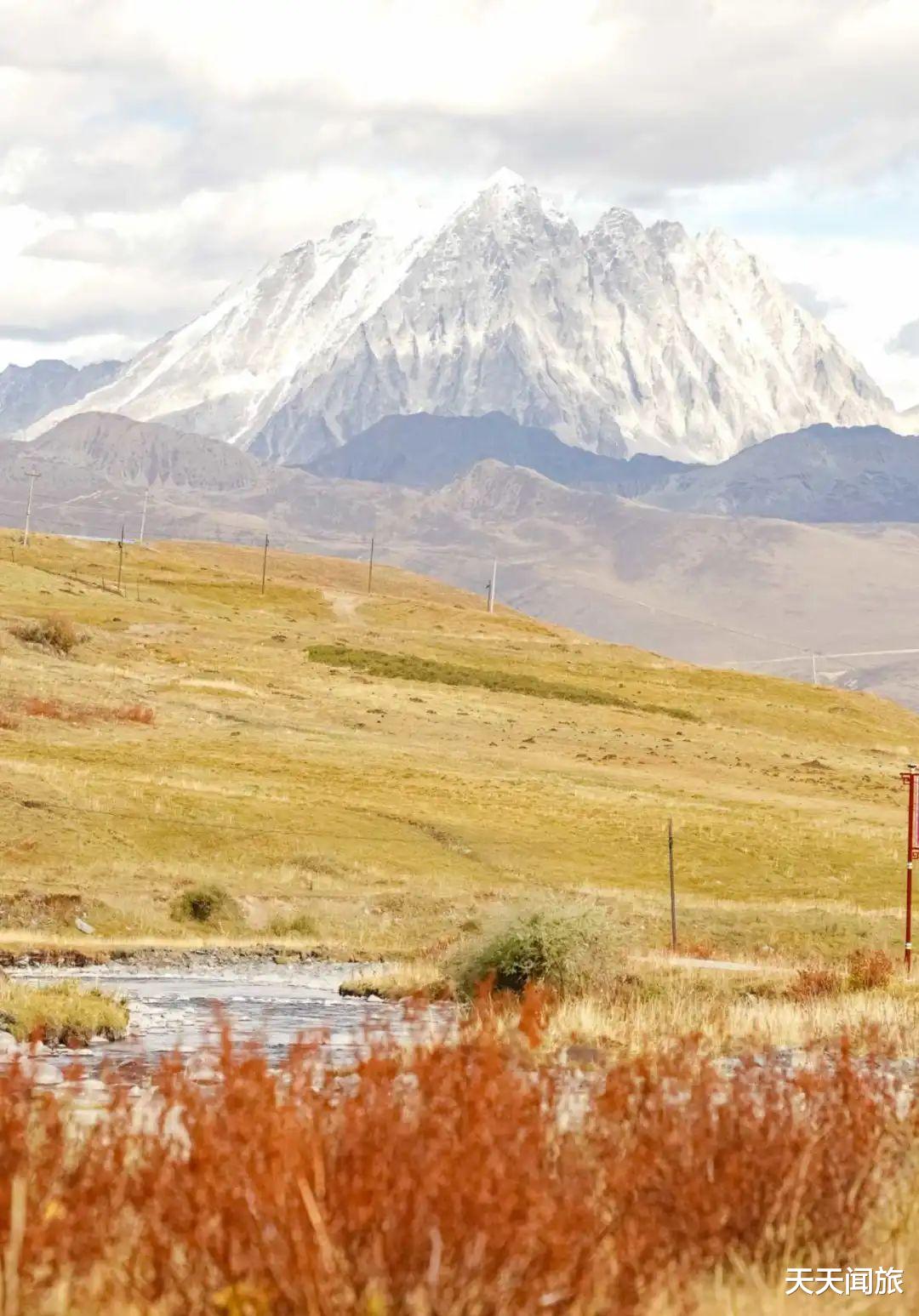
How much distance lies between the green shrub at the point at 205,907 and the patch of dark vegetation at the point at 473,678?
76674 millimetres

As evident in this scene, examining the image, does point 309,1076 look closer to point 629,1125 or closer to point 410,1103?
point 410,1103

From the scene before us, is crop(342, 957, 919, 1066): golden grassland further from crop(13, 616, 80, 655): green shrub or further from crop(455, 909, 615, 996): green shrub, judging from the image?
crop(13, 616, 80, 655): green shrub

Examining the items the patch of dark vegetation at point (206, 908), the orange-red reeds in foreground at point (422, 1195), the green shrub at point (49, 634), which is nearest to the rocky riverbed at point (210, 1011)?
the orange-red reeds in foreground at point (422, 1195)

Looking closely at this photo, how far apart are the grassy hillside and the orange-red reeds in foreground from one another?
737 inches

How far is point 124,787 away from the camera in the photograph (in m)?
54.9

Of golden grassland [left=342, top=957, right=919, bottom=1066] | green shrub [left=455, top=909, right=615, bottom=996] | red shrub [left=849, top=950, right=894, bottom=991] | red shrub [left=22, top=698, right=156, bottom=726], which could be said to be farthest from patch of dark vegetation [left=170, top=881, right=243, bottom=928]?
red shrub [left=22, top=698, right=156, bottom=726]

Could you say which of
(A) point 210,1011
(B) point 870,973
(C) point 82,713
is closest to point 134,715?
(C) point 82,713

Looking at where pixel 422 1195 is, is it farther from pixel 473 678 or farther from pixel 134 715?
pixel 473 678

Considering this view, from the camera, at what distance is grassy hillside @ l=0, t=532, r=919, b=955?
1688 inches

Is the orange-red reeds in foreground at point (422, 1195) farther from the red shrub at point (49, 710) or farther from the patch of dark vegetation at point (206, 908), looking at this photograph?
the red shrub at point (49, 710)

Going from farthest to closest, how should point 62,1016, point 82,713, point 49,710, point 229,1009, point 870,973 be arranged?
point 82,713 → point 49,710 → point 229,1009 → point 870,973 → point 62,1016

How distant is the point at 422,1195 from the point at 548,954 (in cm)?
1856

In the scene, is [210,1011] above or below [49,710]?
below

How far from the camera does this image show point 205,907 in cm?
4091
